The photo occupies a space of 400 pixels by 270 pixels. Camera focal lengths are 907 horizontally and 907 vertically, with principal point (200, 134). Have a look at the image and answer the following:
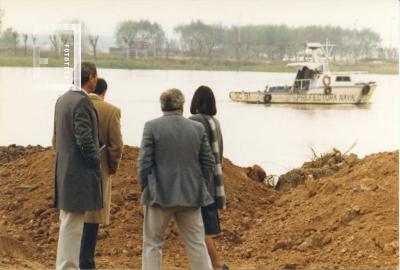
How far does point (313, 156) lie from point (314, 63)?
10.0ft

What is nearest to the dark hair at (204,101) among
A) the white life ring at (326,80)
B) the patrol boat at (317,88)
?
the patrol boat at (317,88)

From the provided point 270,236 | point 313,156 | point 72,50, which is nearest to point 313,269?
point 270,236

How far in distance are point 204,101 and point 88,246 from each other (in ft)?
4.95

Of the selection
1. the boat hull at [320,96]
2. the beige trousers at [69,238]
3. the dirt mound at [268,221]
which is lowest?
the dirt mound at [268,221]

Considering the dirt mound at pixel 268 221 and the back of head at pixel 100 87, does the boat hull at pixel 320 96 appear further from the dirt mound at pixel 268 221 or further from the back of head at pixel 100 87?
the back of head at pixel 100 87

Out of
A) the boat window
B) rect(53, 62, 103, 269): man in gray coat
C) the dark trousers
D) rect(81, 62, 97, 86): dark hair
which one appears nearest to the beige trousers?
rect(53, 62, 103, 269): man in gray coat

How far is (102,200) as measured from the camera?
22.3ft

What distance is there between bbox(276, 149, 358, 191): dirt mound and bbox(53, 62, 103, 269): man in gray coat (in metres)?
4.67

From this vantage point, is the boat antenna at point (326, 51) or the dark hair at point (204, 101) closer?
the dark hair at point (204, 101)

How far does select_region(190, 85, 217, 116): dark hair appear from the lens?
7.01 metres

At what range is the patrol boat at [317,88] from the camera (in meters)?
14.6

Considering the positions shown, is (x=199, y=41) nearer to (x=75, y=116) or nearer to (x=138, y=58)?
(x=138, y=58)

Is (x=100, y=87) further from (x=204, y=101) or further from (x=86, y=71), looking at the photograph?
(x=204, y=101)

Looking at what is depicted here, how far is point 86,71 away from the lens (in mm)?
6871
